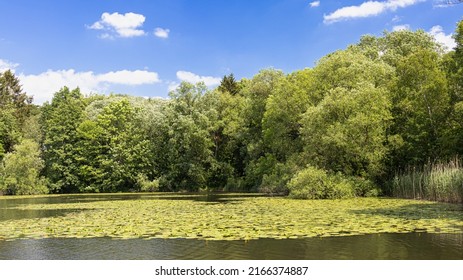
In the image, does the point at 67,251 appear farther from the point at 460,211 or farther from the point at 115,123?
the point at 115,123

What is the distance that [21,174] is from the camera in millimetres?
50188

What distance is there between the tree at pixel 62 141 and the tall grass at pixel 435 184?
4043 cm

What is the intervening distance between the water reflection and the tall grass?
10.8 m

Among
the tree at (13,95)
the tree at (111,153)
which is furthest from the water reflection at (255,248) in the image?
the tree at (13,95)

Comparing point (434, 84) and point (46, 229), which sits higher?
point (434, 84)

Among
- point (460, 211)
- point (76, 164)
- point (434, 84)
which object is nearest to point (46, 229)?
point (460, 211)

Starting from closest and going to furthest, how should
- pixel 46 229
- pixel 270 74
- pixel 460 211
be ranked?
pixel 46 229, pixel 460 211, pixel 270 74

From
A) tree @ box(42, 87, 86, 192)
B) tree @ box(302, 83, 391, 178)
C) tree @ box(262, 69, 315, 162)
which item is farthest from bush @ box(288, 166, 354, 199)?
tree @ box(42, 87, 86, 192)

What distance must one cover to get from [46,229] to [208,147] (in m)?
42.2

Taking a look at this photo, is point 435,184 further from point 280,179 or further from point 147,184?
point 147,184

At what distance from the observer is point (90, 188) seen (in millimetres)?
54250

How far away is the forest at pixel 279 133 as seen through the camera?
3070cm

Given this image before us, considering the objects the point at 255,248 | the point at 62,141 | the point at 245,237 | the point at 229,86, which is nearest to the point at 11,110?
the point at 62,141

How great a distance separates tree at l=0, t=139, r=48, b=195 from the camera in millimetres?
49219
